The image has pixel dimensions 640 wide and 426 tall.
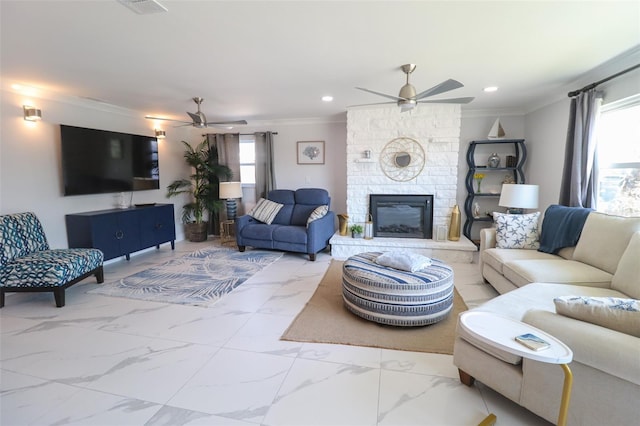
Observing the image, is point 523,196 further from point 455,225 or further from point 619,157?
point 455,225

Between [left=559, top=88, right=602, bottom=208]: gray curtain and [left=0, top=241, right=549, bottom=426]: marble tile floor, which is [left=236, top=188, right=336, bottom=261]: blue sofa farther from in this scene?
[left=559, top=88, right=602, bottom=208]: gray curtain

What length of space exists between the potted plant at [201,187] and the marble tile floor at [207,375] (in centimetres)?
294

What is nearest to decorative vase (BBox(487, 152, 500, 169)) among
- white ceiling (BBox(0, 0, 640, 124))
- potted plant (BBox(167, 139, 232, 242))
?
white ceiling (BBox(0, 0, 640, 124))

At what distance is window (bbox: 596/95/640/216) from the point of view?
288 centimetres

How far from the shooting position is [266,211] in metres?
5.17

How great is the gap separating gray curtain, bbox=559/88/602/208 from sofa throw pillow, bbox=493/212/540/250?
1.58 ft

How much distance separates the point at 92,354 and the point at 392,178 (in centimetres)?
405

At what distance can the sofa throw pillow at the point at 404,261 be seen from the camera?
2.67 metres

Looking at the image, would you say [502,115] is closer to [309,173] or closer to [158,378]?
[309,173]

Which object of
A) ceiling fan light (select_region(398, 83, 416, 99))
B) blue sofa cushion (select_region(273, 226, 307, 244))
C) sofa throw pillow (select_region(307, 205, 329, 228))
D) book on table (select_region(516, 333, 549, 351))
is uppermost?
ceiling fan light (select_region(398, 83, 416, 99))

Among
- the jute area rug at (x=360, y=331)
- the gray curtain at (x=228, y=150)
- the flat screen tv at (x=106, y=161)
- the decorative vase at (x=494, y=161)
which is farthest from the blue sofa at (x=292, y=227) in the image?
the decorative vase at (x=494, y=161)

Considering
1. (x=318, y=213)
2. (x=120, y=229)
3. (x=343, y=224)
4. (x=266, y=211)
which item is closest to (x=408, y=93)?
(x=318, y=213)

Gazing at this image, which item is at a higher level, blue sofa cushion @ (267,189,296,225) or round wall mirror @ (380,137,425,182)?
round wall mirror @ (380,137,425,182)

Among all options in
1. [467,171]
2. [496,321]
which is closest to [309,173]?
[467,171]
